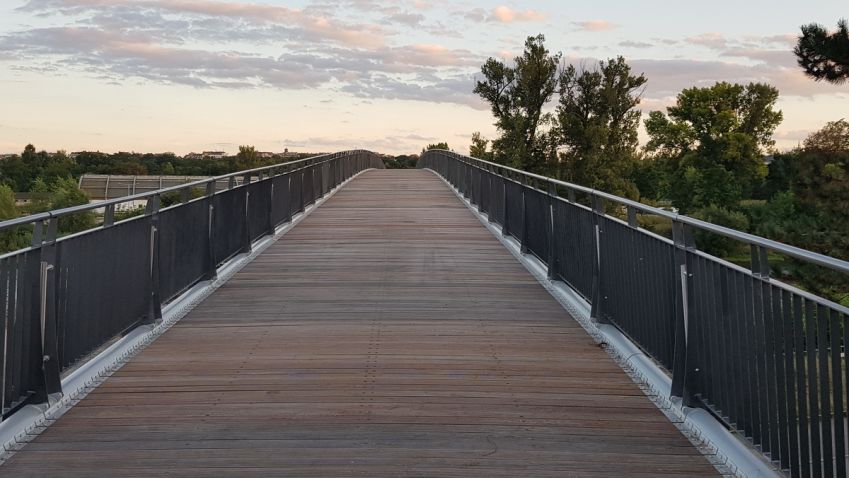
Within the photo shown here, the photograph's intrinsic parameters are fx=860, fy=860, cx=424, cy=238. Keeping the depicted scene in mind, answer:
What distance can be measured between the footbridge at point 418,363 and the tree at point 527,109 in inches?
2143

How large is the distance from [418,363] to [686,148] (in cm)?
7938

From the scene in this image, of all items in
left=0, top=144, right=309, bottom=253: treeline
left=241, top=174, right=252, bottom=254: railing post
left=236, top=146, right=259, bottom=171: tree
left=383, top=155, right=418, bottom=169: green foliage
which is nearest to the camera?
left=241, top=174, right=252, bottom=254: railing post

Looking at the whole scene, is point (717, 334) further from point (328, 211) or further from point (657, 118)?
point (657, 118)

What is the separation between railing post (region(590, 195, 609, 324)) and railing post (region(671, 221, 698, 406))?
74.0 inches

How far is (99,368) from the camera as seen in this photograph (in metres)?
5.61

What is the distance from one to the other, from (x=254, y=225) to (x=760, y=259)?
878 cm

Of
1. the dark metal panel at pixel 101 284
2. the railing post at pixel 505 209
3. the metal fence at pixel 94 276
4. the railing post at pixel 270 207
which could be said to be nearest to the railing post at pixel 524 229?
the railing post at pixel 505 209

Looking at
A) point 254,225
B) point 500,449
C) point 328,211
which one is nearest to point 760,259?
point 500,449

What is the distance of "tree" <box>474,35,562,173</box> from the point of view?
6262cm

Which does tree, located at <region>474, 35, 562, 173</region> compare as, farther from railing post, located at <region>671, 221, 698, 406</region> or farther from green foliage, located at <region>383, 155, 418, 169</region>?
railing post, located at <region>671, 221, 698, 406</region>

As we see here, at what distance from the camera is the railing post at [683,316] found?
4848 millimetres

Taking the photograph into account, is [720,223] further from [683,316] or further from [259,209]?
[683,316]

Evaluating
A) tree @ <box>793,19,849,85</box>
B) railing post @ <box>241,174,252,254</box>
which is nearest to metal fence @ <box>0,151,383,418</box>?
railing post @ <box>241,174,252,254</box>

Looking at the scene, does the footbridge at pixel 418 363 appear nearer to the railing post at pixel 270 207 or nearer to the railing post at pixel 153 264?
the railing post at pixel 153 264
